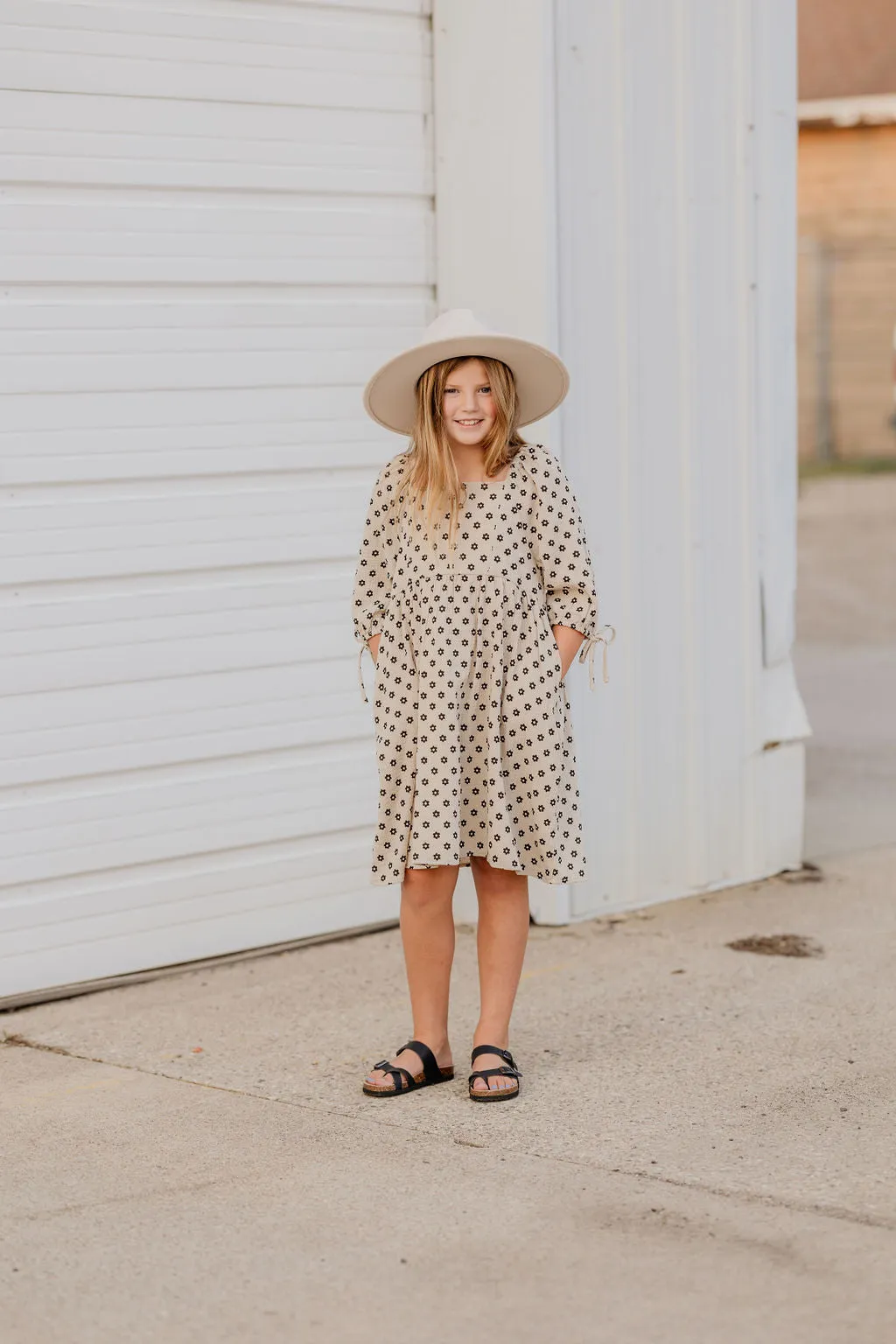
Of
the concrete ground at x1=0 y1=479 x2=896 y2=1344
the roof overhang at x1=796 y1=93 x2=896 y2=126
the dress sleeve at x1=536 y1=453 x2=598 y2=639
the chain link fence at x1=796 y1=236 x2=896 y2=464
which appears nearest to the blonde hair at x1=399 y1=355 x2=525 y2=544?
the dress sleeve at x1=536 y1=453 x2=598 y2=639

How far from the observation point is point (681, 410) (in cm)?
621

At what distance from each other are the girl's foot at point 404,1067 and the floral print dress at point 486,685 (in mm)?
388

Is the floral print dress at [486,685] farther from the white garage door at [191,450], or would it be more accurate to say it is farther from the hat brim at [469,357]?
the white garage door at [191,450]

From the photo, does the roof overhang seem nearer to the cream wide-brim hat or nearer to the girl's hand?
the cream wide-brim hat

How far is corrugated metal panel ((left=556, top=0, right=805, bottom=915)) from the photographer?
597 cm

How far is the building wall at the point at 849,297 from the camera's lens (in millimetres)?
21688

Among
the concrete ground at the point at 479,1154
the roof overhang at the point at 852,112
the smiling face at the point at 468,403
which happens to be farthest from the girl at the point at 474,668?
the roof overhang at the point at 852,112

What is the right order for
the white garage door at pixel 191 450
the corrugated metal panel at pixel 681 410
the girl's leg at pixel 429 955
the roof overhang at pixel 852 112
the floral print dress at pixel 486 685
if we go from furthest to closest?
1. the roof overhang at pixel 852 112
2. the corrugated metal panel at pixel 681 410
3. the white garage door at pixel 191 450
4. the girl's leg at pixel 429 955
5. the floral print dress at pixel 486 685

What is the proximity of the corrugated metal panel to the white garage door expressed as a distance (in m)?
0.54

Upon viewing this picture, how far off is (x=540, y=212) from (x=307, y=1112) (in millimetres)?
2683

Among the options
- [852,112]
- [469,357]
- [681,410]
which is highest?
[852,112]

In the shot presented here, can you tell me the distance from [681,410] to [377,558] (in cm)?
191

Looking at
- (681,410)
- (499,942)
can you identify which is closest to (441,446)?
(499,942)

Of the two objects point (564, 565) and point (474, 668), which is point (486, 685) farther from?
point (564, 565)
